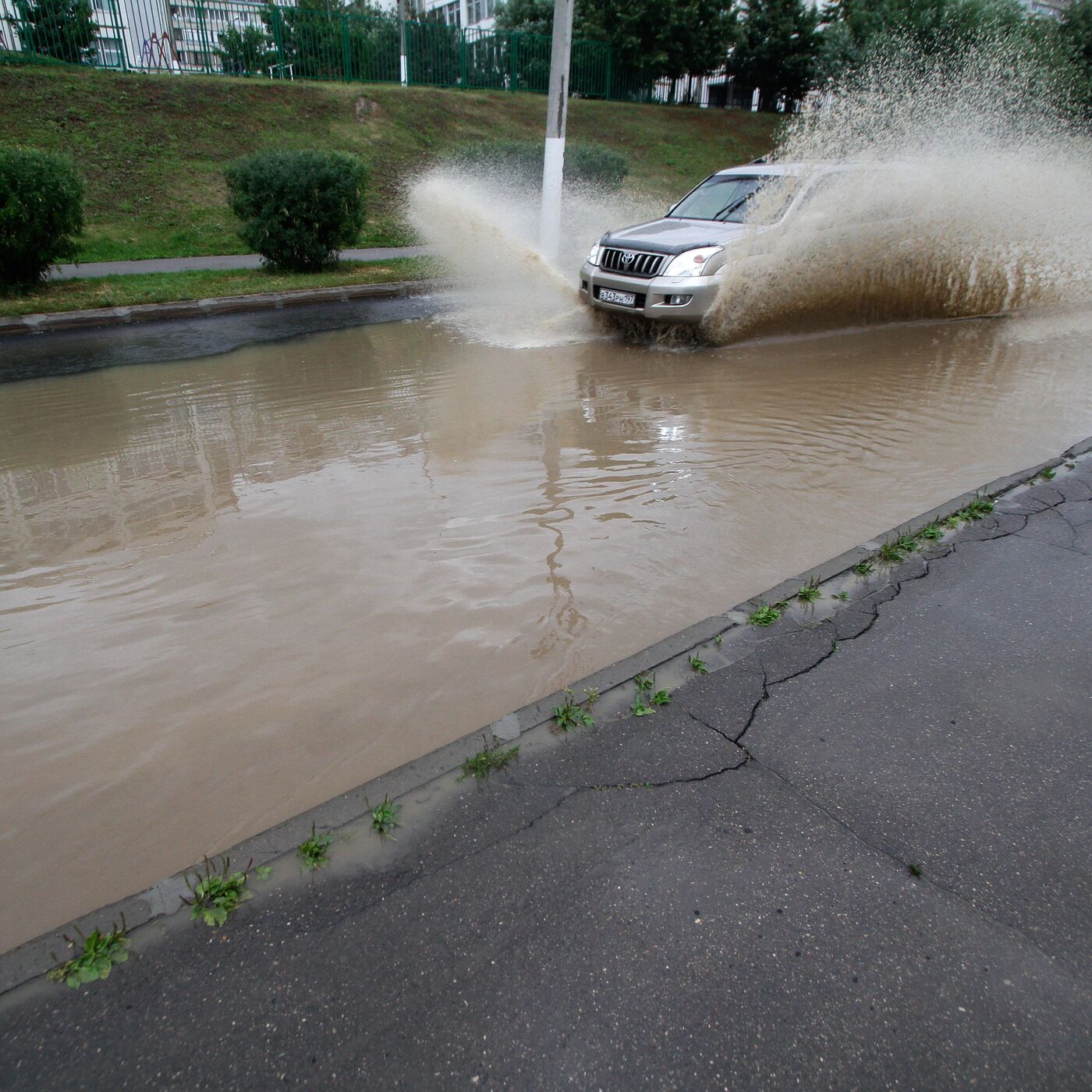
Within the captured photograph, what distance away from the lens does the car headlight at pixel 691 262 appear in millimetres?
8602

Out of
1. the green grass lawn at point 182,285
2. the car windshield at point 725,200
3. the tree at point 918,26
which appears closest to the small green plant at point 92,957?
the car windshield at point 725,200

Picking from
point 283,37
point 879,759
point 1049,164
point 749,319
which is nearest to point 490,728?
point 879,759

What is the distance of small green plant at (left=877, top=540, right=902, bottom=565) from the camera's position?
446 centimetres

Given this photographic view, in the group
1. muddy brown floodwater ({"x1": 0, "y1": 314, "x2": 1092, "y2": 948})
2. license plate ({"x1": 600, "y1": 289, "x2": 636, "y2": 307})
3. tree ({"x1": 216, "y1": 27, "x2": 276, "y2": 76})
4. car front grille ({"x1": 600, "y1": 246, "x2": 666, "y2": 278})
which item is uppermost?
tree ({"x1": 216, "y1": 27, "x2": 276, "y2": 76})

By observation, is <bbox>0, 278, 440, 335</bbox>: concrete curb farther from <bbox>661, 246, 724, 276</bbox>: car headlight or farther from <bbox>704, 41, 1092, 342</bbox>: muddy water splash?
<bbox>704, 41, 1092, 342</bbox>: muddy water splash

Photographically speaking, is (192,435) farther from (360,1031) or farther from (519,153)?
(519,153)

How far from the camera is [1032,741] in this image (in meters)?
3.11

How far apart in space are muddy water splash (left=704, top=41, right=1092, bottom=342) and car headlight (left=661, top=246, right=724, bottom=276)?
30 cm

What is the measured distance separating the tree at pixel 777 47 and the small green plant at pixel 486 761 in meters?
32.3

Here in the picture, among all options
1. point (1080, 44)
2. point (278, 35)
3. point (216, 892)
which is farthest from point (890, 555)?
point (1080, 44)

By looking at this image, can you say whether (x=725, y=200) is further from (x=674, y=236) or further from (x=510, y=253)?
(x=510, y=253)

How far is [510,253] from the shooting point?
12.3 m

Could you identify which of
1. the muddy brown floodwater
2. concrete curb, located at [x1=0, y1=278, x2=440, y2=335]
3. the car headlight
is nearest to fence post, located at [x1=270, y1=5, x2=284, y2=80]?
concrete curb, located at [x1=0, y1=278, x2=440, y2=335]

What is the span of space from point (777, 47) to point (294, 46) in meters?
17.2
